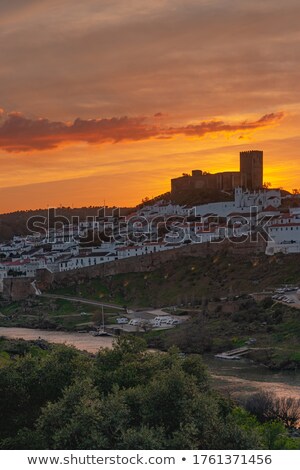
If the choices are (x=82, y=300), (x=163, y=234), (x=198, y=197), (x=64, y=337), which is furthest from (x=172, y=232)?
(x=64, y=337)

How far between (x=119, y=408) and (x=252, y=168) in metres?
91.6

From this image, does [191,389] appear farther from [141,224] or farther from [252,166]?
[252,166]

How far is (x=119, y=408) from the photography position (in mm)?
16156

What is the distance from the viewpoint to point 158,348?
43.2m

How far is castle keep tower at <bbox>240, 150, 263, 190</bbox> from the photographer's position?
10506cm

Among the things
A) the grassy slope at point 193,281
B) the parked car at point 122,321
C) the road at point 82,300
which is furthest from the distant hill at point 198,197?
the parked car at point 122,321

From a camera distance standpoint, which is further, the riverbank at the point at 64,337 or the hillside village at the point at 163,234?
the hillside village at the point at 163,234

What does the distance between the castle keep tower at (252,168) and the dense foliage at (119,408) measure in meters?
84.8

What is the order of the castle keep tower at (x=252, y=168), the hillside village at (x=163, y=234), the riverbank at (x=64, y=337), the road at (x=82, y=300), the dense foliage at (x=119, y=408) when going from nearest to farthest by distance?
the dense foliage at (x=119, y=408)
the riverbank at (x=64, y=337)
the road at (x=82, y=300)
the hillside village at (x=163, y=234)
the castle keep tower at (x=252, y=168)

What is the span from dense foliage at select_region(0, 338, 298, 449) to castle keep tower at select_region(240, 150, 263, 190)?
3339 inches

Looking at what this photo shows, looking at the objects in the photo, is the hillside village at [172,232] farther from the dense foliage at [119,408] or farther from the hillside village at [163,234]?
the dense foliage at [119,408]

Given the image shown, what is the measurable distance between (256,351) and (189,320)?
10.1 m

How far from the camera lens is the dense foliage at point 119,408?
1505 centimetres

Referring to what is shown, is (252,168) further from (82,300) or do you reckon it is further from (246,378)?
(246,378)
